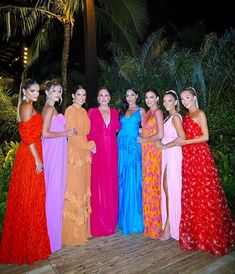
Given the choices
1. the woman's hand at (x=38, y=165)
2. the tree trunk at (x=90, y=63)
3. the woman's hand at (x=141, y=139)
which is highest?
the tree trunk at (x=90, y=63)

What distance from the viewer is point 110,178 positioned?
14.0 ft

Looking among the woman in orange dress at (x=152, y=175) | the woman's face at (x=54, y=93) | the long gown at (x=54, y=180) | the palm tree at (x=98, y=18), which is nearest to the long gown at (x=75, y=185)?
the long gown at (x=54, y=180)

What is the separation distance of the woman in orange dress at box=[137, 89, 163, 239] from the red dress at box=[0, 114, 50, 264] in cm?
146

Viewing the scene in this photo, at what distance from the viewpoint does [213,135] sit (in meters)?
5.90

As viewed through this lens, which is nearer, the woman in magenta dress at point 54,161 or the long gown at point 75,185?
the woman in magenta dress at point 54,161

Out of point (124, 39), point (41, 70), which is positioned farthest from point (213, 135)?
point (41, 70)

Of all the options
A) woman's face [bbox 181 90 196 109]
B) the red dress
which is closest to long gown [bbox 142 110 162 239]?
woman's face [bbox 181 90 196 109]

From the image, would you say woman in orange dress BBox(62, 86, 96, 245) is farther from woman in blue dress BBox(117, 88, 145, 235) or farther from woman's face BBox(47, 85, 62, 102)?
woman in blue dress BBox(117, 88, 145, 235)

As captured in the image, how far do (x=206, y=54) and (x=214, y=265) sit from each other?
5005 mm

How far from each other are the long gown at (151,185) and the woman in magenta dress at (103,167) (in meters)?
0.49

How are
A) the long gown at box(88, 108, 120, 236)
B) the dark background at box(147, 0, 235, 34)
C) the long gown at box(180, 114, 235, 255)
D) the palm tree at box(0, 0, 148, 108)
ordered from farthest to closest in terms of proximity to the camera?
1. the dark background at box(147, 0, 235, 34)
2. the palm tree at box(0, 0, 148, 108)
3. the long gown at box(88, 108, 120, 236)
4. the long gown at box(180, 114, 235, 255)

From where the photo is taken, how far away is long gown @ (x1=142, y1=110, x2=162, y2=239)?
13.5 feet

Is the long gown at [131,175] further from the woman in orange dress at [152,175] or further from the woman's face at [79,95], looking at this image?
the woman's face at [79,95]

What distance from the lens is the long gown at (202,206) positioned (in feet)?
11.6
